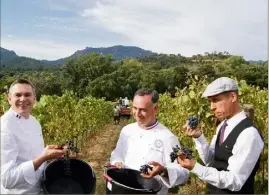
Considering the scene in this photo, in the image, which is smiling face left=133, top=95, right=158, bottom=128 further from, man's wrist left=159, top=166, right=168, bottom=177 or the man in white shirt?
man's wrist left=159, top=166, right=168, bottom=177

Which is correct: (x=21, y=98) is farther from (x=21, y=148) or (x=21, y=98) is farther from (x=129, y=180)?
(x=129, y=180)

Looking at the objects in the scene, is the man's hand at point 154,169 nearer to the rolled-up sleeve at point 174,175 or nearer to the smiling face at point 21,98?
the rolled-up sleeve at point 174,175

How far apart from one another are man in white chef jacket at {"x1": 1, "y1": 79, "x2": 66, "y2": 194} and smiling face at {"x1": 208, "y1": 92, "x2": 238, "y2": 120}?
0.98 metres

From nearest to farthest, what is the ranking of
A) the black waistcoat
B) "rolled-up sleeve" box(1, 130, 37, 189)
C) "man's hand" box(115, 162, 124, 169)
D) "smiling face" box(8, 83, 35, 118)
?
"rolled-up sleeve" box(1, 130, 37, 189), the black waistcoat, "smiling face" box(8, 83, 35, 118), "man's hand" box(115, 162, 124, 169)

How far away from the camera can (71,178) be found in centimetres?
238

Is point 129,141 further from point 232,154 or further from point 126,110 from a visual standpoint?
point 126,110

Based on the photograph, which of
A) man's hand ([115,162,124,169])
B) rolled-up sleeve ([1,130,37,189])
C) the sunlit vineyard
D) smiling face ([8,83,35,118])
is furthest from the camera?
the sunlit vineyard

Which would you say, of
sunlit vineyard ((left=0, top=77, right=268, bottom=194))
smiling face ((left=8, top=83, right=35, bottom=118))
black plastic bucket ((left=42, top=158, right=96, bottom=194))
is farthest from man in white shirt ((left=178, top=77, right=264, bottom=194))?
sunlit vineyard ((left=0, top=77, right=268, bottom=194))

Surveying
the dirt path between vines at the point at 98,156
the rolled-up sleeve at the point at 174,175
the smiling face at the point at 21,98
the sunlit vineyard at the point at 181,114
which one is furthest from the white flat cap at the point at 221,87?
the dirt path between vines at the point at 98,156

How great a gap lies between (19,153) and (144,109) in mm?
862

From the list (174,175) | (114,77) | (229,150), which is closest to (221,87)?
(229,150)

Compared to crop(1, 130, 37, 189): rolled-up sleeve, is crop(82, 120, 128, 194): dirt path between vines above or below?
below

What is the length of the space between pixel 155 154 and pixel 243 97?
2.70 meters

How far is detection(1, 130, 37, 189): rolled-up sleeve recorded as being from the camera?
2.02 m
